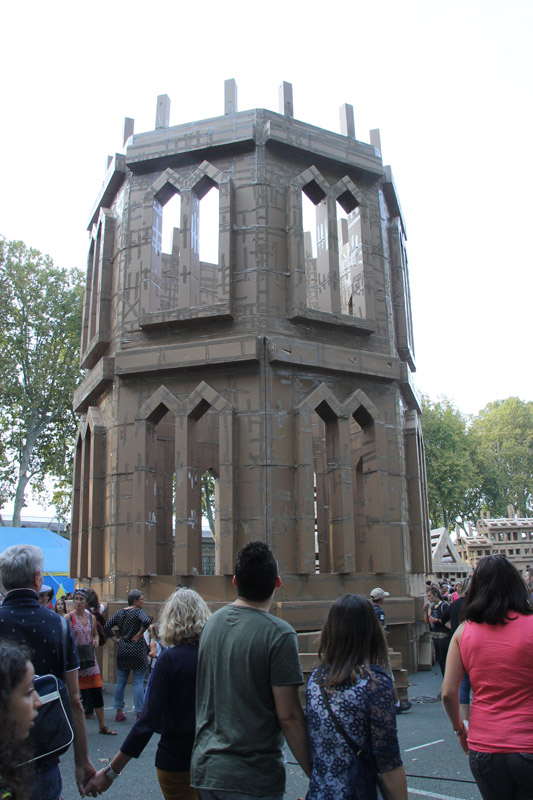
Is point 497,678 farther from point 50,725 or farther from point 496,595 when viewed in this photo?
point 50,725

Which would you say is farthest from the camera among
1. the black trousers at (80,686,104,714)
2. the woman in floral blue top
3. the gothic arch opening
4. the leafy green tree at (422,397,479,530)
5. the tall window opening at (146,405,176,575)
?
the leafy green tree at (422,397,479,530)

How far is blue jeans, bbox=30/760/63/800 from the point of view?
3273 mm

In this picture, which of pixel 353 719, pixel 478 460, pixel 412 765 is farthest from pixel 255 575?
pixel 478 460

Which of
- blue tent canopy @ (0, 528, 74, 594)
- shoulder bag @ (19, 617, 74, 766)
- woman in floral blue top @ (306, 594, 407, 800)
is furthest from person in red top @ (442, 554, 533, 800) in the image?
blue tent canopy @ (0, 528, 74, 594)

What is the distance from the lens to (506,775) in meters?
3.04

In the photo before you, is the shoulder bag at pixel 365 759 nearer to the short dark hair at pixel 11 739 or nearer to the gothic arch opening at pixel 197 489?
the short dark hair at pixel 11 739

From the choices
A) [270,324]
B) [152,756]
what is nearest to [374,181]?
[270,324]

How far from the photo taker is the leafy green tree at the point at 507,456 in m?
46.1

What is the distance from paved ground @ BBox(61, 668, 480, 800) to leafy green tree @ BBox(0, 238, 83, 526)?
20.4m

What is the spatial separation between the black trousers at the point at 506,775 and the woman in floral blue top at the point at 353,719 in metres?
0.56

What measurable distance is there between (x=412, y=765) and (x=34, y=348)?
24.8 metres

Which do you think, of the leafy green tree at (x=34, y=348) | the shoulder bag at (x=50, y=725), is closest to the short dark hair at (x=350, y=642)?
the shoulder bag at (x=50, y=725)

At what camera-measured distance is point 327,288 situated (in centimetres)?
1278

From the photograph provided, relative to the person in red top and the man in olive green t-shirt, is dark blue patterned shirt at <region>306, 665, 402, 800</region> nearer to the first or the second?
the man in olive green t-shirt
